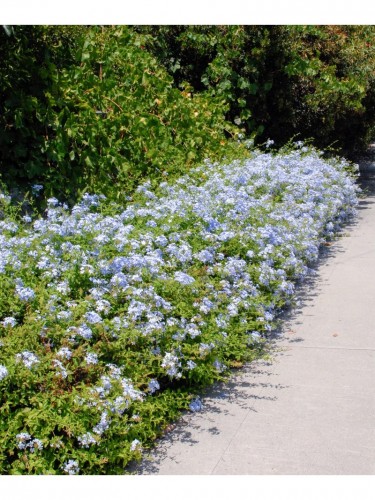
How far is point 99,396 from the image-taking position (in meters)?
3.54

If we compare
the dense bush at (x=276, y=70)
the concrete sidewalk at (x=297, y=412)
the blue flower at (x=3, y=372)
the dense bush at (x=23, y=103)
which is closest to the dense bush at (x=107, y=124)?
the dense bush at (x=23, y=103)

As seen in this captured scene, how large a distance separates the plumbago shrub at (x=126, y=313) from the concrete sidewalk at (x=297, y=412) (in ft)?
0.52

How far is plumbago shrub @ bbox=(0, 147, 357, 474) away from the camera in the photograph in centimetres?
346

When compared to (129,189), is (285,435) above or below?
below

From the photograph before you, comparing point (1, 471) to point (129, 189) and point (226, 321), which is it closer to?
point (226, 321)

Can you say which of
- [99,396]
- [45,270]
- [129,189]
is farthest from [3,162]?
[99,396]

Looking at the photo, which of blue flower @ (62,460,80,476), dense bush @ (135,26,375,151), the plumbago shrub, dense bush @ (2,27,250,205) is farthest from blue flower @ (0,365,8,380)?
dense bush @ (135,26,375,151)

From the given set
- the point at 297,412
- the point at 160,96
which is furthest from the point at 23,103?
the point at 297,412

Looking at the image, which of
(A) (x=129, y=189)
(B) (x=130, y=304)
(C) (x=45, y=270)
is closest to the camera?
(B) (x=130, y=304)

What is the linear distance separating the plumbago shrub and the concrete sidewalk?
0.52 feet

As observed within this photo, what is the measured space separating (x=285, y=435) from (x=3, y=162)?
405 centimetres

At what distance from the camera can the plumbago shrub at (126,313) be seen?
346cm

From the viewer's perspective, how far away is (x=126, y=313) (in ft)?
14.2

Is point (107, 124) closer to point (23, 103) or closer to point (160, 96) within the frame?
point (23, 103)
